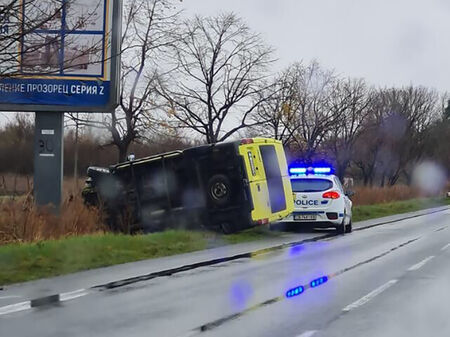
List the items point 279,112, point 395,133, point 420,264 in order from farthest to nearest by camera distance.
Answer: point 395,133
point 279,112
point 420,264

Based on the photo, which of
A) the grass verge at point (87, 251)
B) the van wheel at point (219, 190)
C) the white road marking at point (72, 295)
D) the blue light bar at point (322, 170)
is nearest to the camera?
the white road marking at point (72, 295)

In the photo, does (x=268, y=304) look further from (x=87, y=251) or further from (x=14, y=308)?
(x=87, y=251)

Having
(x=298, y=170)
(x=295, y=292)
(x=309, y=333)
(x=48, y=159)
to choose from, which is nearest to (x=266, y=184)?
(x=298, y=170)

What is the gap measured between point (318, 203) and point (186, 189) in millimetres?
4524

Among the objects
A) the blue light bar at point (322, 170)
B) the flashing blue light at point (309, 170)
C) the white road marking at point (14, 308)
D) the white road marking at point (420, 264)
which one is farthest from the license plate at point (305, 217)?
the white road marking at point (14, 308)

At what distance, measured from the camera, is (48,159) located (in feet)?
Result: 63.4

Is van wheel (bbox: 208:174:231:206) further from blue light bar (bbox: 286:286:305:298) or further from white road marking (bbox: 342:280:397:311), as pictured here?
blue light bar (bbox: 286:286:305:298)

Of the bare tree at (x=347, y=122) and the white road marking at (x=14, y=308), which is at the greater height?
the bare tree at (x=347, y=122)

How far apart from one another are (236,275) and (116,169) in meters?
8.71

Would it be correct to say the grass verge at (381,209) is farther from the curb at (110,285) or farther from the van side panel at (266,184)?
the curb at (110,285)

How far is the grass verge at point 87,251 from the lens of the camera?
12398 mm

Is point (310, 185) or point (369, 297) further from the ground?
point (310, 185)

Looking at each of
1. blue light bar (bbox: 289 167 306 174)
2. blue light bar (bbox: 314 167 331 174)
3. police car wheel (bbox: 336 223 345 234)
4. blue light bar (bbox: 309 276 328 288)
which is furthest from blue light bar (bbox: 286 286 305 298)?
blue light bar (bbox: 314 167 331 174)

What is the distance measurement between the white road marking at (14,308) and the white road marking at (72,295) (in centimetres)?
53
